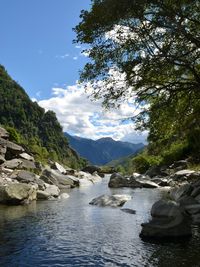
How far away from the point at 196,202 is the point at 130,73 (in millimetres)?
12276

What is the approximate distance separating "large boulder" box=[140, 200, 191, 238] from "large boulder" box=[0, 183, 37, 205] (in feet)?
48.7

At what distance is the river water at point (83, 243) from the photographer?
16.2 m

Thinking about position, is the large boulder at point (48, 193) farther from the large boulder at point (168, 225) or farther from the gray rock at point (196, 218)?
the large boulder at point (168, 225)

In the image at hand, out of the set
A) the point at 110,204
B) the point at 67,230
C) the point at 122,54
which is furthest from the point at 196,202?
the point at 122,54

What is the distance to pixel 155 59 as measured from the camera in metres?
20.1

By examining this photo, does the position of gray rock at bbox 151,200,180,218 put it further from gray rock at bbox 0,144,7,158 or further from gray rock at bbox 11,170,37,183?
gray rock at bbox 0,144,7,158

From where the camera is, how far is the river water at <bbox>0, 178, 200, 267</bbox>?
1619cm

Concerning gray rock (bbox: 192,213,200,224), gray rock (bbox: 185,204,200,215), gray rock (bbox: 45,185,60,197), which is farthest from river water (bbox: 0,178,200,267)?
gray rock (bbox: 45,185,60,197)

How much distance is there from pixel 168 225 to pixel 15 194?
16294mm

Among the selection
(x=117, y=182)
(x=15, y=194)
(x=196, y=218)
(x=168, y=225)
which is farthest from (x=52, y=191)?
(x=117, y=182)

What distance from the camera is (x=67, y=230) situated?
2236cm

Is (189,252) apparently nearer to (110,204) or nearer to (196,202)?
(196,202)

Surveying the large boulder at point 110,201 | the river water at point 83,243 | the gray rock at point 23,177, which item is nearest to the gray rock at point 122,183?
the gray rock at point 23,177

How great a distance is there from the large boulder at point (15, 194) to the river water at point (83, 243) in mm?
3768
